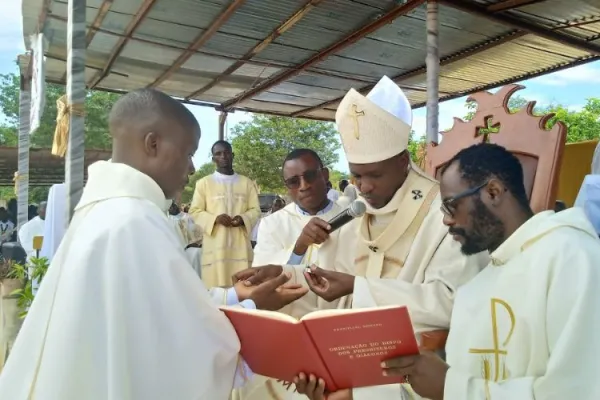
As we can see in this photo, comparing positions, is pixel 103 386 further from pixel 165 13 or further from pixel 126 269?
pixel 165 13

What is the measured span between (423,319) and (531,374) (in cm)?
73

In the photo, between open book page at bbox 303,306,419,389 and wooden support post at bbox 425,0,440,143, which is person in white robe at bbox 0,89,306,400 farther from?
wooden support post at bbox 425,0,440,143

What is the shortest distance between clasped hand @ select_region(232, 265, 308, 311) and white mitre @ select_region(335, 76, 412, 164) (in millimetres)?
776

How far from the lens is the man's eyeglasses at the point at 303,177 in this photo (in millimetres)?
4137

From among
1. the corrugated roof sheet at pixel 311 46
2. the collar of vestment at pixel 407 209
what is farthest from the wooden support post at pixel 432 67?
the collar of vestment at pixel 407 209

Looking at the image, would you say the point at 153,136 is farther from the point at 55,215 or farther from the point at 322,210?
the point at 55,215

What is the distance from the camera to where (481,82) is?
10234mm

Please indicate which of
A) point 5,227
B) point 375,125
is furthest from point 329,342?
point 5,227

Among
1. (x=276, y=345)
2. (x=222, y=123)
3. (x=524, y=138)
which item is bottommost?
(x=276, y=345)

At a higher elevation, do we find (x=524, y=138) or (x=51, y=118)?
(x=51, y=118)

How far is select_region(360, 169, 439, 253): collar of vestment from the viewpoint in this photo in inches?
110

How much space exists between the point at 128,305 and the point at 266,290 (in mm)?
932

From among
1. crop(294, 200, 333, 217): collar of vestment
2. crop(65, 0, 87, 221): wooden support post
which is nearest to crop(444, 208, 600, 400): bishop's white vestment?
crop(294, 200, 333, 217): collar of vestment

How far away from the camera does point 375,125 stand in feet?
9.65
